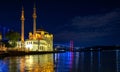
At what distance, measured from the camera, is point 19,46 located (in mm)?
169250

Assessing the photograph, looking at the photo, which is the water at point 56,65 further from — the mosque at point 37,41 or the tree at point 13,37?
the mosque at point 37,41

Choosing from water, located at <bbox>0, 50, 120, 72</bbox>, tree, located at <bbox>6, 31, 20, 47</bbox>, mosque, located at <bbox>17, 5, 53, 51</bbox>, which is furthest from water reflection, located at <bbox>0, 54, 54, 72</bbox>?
mosque, located at <bbox>17, 5, 53, 51</bbox>

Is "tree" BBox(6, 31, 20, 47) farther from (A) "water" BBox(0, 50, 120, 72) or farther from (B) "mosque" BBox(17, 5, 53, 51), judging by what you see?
(A) "water" BBox(0, 50, 120, 72)

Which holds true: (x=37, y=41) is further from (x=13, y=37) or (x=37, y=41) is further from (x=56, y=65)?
(x=56, y=65)

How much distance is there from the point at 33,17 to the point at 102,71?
Result: 467ft

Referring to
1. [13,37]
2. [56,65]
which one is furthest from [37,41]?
[56,65]

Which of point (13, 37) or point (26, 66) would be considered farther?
point (13, 37)

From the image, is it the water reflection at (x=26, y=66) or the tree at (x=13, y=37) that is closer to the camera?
the water reflection at (x=26, y=66)

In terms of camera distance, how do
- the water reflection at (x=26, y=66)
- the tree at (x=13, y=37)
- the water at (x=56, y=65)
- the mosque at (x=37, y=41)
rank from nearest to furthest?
the water reflection at (x=26, y=66) → the water at (x=56, y=65) → the tree at (x=13, y=37) → the mosque at (x=37, y=41)

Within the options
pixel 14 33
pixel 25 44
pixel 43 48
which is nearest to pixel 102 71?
pixel 14 33

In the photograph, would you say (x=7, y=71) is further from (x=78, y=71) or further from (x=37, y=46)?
(x=37, y=46)

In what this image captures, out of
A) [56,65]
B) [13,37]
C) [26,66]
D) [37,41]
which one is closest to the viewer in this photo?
[26,66]

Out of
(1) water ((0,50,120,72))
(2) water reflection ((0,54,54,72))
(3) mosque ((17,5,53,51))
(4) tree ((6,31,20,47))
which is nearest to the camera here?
(2) water reflection ((0,54,54,72))

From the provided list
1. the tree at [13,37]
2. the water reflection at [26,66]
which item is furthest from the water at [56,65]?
the tree at [13,37]
